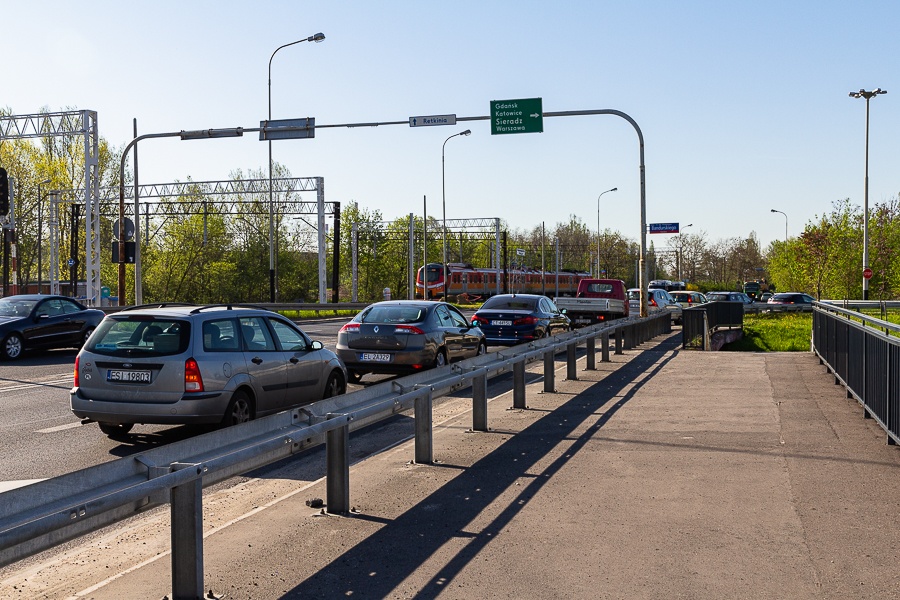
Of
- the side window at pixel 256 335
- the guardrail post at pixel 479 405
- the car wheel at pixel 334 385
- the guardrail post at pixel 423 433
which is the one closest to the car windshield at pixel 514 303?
the car wheel at pixel 334 385

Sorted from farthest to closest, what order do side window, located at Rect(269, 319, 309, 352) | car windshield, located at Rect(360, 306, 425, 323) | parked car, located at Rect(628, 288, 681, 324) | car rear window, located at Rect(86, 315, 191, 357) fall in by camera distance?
parked car, located at Rect(628, 288, 681, 324) → car windshield, located at Rect(360, 306, 425, 323) → side window, located at Rect(269, 319, 309, 352) → car rear window, located at Rect(86, 315, 191, 357)

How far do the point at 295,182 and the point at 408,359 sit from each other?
135 feet

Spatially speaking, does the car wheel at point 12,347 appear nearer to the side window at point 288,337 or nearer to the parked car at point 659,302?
the side window at point 288,337

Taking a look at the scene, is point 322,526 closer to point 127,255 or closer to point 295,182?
point 127,255

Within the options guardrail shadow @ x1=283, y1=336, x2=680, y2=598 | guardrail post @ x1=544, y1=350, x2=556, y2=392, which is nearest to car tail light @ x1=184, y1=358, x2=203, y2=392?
guardrail shadow @ x1=283, y1=336, x2=680, y2=598

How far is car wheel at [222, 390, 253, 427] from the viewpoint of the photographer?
384 inches

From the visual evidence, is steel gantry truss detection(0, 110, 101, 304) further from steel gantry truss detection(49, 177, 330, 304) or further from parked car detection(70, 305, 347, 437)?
parked car detection(70, 305, 347, 437)

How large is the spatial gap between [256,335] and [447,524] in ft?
16.3

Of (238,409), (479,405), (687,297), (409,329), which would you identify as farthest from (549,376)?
(687,297)

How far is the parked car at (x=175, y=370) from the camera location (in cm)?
944

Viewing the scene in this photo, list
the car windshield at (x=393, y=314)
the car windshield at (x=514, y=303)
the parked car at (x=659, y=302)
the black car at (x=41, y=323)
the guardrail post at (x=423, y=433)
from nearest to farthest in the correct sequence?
the guardrail post at (x=423, y=433)
the car windshield at (x=393, y=314)
the black car at (x=41, y=323)
the car windshield at (x=514, y=303)
the parked car at (x=659, y=302)

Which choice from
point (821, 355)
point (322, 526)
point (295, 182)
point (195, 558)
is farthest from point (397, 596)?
point (295, 182)

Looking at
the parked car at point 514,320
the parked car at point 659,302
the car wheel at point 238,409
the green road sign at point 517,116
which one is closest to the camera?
the car wheel at point 238,409

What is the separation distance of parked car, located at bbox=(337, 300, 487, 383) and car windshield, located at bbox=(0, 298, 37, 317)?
965 centimetres
